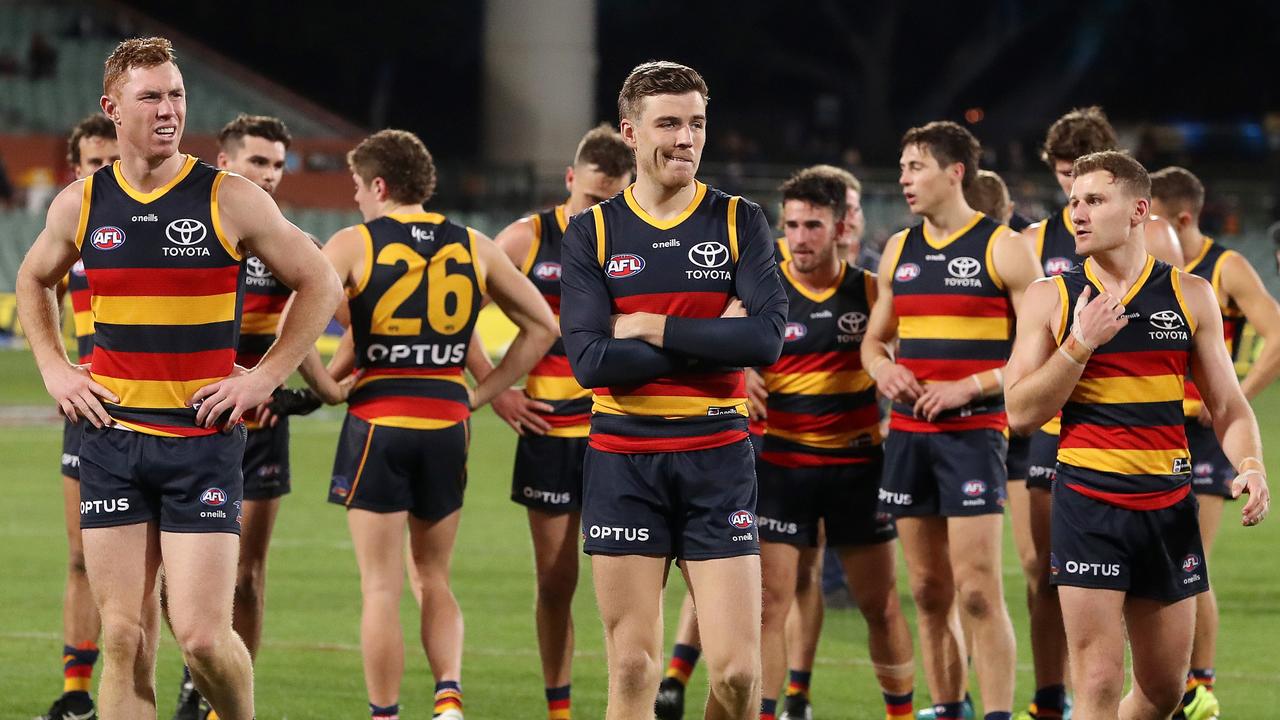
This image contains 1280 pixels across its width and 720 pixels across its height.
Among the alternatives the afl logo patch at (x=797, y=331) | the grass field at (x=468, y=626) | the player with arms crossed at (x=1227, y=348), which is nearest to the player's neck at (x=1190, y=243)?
the player with arms crossed at (x=1227, y=348)

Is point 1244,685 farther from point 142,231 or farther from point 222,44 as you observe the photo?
Answer: point 222,44

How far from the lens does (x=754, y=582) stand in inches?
221

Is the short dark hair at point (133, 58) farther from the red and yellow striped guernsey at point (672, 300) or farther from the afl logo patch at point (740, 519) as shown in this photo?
the afl logo patch at point (740, 519)

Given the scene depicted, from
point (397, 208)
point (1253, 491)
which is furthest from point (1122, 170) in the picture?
point (397, 208)

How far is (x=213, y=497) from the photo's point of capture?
19.2 feet

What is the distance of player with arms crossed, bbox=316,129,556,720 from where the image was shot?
698cm

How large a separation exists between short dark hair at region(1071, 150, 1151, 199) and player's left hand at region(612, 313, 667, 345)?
1.61 metres

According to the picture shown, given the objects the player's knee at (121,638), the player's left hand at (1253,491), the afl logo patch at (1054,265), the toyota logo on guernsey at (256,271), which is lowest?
the player's knee at (121,638)

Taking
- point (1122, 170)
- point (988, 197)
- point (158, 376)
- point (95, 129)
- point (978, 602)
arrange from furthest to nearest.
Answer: point (988, 197) < point (95, 129) < point (978, 602) < point (1122, 170) < point (158, 376)

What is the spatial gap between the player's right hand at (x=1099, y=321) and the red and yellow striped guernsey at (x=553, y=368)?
247 centimetres

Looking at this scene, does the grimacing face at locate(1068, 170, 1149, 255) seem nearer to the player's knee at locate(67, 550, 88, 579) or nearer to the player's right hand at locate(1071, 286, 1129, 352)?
the player's right hand at locate(1071, 286, 1129, 352)

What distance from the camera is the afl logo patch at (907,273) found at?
7.39m

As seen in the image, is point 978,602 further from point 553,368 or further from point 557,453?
point 553,368

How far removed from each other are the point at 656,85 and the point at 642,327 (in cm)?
76
